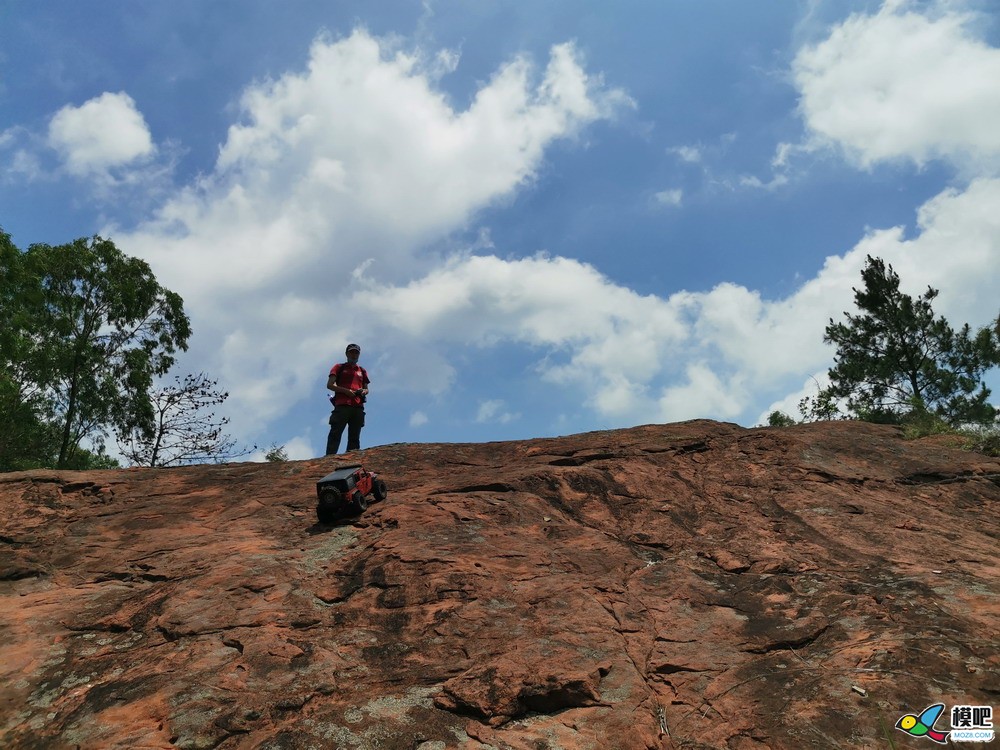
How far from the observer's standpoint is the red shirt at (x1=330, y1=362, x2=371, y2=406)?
11.3 metres

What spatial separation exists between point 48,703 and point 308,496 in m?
4.20

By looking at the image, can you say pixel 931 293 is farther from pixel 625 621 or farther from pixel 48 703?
pixel 48 703

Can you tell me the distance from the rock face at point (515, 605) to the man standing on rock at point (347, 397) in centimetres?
187

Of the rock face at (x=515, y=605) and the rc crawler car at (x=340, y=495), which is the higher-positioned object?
the rc crawler car at (x=340, y=495)

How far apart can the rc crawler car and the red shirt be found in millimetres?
3405

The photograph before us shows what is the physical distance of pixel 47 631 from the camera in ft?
18.2

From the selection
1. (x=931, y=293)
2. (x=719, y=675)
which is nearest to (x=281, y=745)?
(x=719, y=675)

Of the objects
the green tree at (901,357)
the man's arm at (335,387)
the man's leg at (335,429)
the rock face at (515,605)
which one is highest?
the green tree at (901,357)

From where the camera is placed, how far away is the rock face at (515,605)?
14.5ft

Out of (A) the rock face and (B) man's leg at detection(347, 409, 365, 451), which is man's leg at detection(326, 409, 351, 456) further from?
(A) the rock face

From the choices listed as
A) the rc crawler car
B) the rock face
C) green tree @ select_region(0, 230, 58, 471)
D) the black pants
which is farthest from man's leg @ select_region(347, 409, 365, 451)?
green tree @ select_region(0, 230, 58, 471)

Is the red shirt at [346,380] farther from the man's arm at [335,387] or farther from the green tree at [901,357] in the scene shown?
the green tree at [901,357]

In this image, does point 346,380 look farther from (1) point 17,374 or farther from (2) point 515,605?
(1) point 17,374

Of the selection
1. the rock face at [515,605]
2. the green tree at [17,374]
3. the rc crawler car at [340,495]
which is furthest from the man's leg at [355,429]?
the green tree at [17,374]
